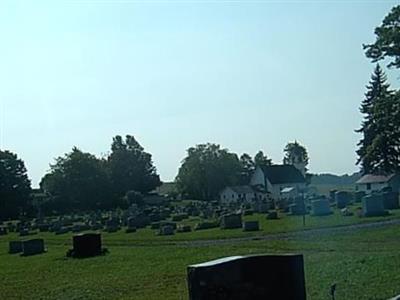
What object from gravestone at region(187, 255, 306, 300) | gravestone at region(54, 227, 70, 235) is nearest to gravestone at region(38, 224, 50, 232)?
gravestone at region(54, 227, 70, 235)

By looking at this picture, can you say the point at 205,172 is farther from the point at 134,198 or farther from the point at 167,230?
the point at 167,230

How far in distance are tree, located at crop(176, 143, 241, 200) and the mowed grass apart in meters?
82.5

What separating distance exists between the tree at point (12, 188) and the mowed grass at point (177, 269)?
217 ft

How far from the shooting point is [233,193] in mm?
107688

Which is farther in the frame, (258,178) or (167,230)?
(258,178)

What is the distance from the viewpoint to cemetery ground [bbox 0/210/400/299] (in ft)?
48.8

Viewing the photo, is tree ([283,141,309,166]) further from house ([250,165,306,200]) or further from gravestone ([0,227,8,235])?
gravestone ([0,227,8,235])

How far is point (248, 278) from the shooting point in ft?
27.5

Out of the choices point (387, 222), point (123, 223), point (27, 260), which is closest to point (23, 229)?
point (123, 223)

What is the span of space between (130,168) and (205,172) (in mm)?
11936

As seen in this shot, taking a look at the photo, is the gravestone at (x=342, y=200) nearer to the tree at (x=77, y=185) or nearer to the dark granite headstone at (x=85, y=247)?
the dark granite headstone at (x=85, y=247)

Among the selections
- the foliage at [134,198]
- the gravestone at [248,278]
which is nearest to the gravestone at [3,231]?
the foliage at [134,198]

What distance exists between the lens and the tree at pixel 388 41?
1459 inches

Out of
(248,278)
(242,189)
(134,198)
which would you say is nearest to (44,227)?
(134,198)
